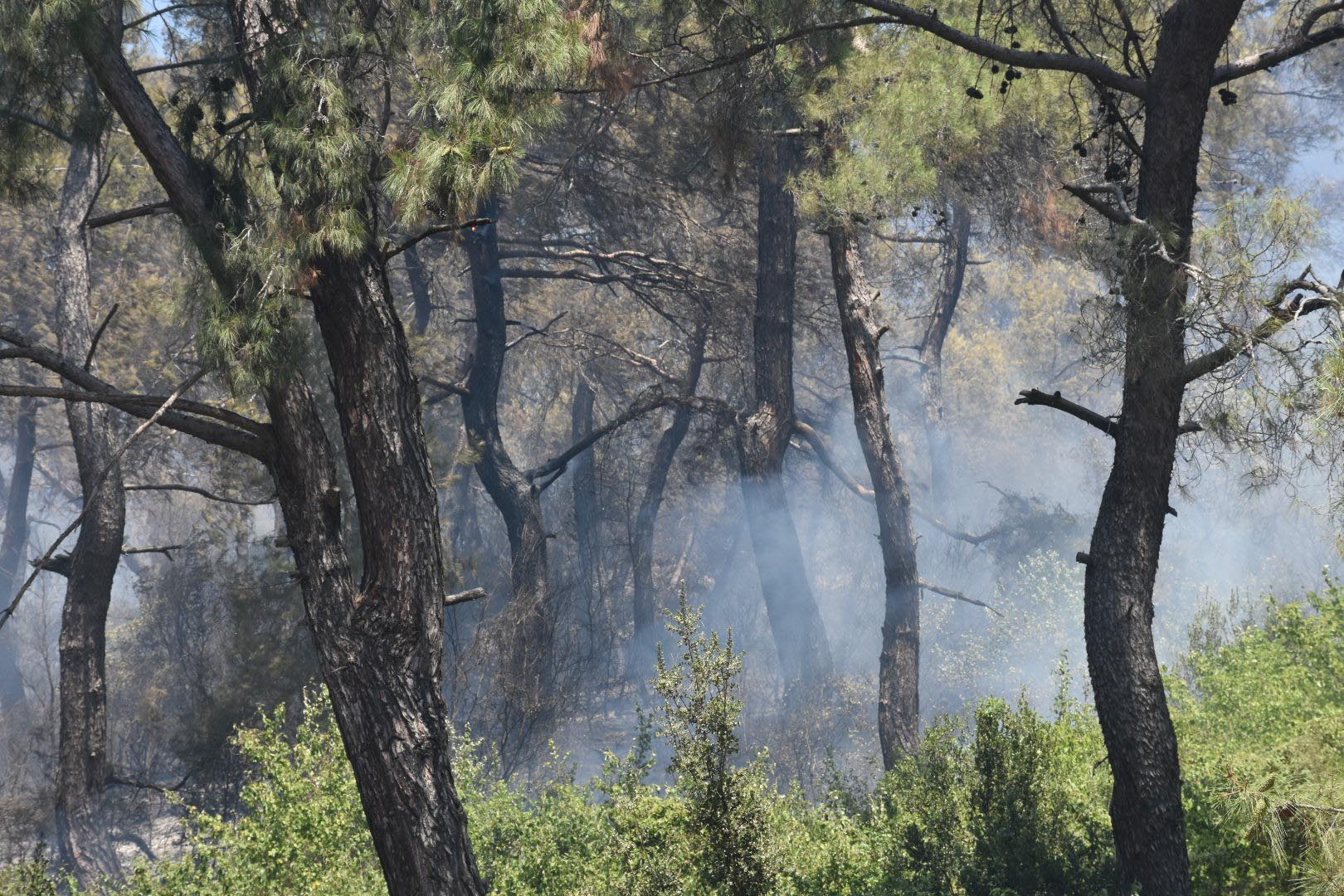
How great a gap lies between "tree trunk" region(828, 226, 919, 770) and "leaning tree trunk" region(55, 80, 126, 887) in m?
6.48

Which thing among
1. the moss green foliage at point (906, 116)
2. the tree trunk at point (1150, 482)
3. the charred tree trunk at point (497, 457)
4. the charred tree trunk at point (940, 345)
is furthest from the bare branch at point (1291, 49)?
the charred tree trunk at point (940, 345)

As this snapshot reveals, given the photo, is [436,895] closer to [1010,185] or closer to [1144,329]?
[1144,329]

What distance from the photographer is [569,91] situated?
5.41 m

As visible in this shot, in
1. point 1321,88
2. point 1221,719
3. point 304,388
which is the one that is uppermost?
point 1321,88

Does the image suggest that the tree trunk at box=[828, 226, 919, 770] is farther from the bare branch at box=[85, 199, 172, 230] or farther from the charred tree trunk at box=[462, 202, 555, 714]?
the bare branch at box=[85, 199, 172, 230]

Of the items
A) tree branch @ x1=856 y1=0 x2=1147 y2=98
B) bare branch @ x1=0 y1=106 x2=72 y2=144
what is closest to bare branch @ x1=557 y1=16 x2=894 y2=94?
tree branch @ x1=856 y1=0 x2=1147 y2=98

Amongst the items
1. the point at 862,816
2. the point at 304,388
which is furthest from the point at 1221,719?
the point at 304,388

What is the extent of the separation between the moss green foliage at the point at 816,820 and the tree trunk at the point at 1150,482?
36 cm

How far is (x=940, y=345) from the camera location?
21344 mm

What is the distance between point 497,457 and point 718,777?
11403 mm

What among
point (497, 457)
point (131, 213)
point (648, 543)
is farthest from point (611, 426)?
point (131, 213)

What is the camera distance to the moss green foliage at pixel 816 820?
4832 millimetres

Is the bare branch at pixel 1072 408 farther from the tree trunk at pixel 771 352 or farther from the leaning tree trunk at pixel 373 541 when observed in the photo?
the tree trunk at pixel 771 352

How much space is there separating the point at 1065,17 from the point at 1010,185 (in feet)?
7.76
